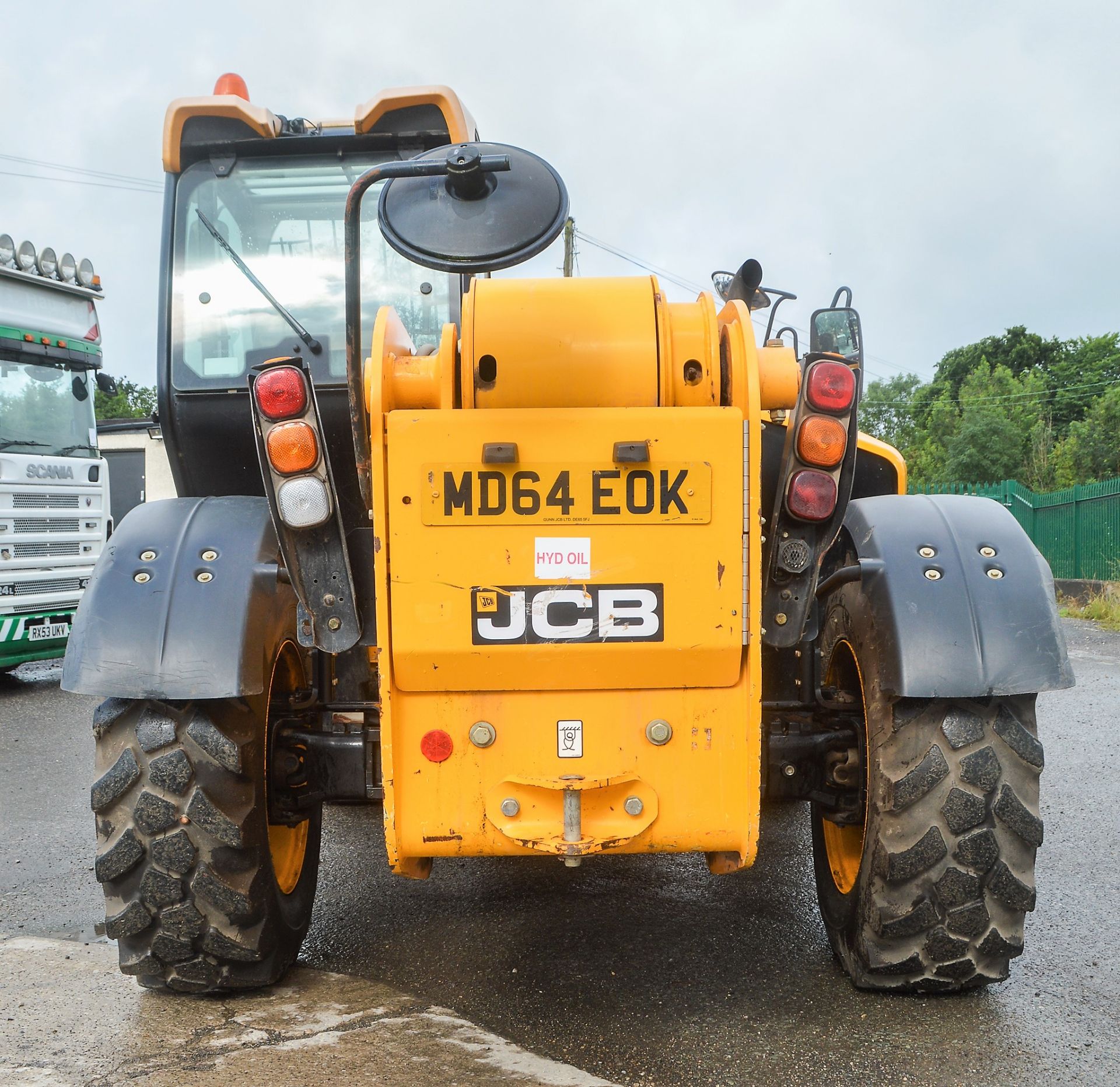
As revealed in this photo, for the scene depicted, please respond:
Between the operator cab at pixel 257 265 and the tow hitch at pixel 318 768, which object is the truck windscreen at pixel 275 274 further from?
the tow hitch at pixel 318 768

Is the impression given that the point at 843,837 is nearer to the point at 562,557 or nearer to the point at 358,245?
the point at 562,557

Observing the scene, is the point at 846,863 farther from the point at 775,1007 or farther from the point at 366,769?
the point at 366,769

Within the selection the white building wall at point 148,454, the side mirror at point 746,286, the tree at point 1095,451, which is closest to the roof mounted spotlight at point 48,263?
the side mirror at point 746,286

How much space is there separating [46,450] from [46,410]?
0.37 metres

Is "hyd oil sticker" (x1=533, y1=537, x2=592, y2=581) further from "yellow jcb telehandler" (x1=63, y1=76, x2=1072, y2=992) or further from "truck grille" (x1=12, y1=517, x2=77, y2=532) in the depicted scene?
"truck grille" (x1=12, y1=517, x2=77, y2=532)

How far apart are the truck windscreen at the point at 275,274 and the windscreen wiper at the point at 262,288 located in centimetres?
1

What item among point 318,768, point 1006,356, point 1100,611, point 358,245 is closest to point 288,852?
point 318,768

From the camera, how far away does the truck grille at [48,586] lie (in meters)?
9.70

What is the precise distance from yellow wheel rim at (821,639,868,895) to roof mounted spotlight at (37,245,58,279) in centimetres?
913

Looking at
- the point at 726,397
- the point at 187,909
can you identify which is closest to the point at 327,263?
the point at 726,397

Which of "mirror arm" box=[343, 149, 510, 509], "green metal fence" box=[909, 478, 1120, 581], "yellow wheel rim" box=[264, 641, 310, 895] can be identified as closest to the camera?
"mirror arm" box=[343, 149, 510, 509]

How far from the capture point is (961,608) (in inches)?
112

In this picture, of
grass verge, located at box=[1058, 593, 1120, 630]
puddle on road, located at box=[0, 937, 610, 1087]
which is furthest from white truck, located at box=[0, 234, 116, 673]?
grass verge, located at box=[1058, 593, 1120, 630]

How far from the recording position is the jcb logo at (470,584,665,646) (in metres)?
2.59
